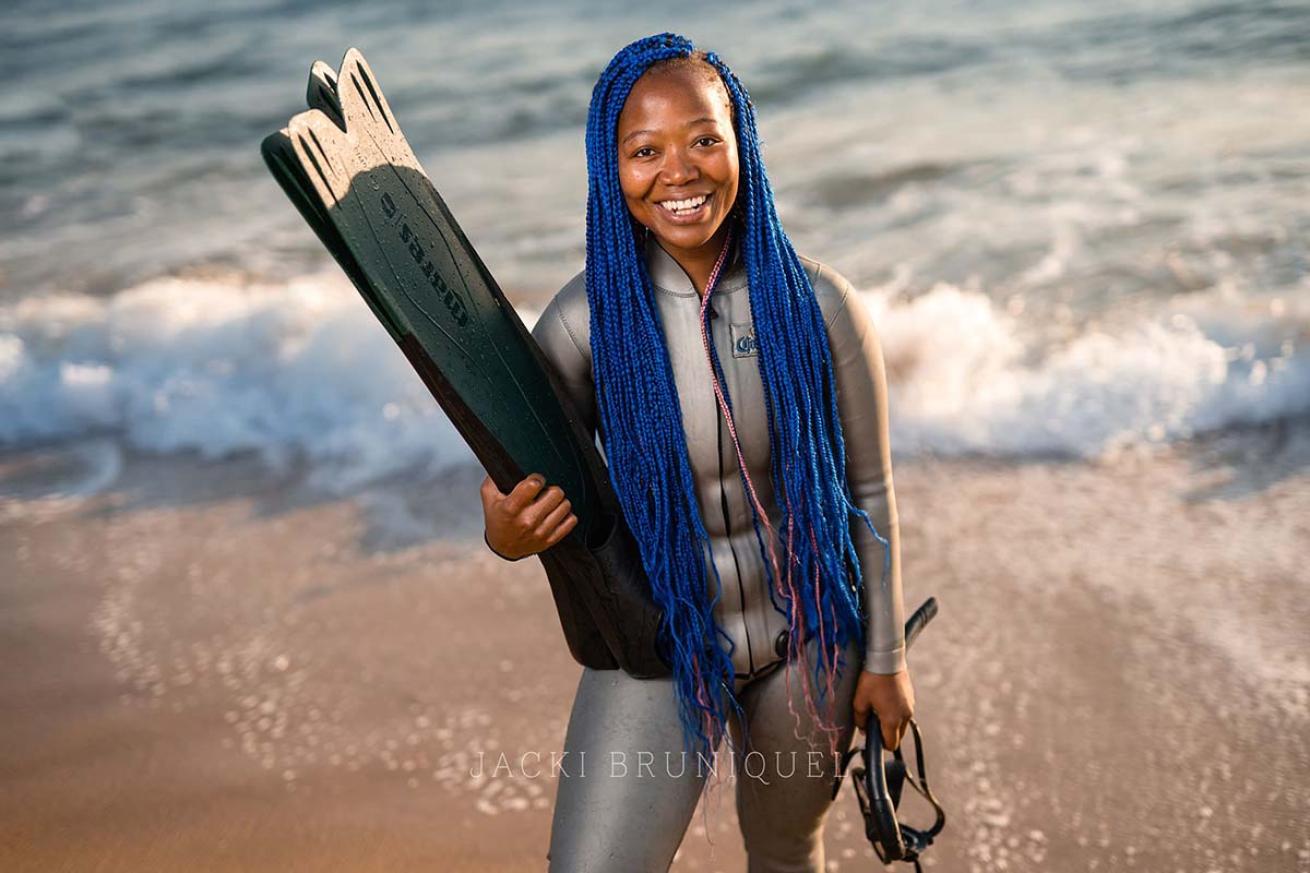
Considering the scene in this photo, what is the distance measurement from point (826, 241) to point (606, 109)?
18.6 feet

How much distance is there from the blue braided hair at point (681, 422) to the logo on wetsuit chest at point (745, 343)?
1.0 inches

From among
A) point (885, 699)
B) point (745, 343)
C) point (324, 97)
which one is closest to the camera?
point (324, 97)

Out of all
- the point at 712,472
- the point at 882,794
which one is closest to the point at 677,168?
the point at 712,472

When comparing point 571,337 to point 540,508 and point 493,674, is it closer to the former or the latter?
point 540,508

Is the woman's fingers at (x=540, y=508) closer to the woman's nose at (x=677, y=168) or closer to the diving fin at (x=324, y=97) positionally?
the woman's nose at (x=677, y=168)

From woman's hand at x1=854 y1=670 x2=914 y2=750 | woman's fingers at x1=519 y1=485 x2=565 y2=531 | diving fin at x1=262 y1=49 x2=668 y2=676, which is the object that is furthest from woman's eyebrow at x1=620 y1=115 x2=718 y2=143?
woman's hand at x1=854 y1=670 x2=914 y2=750

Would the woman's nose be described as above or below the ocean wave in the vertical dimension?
above

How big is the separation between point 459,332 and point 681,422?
383 millimetres

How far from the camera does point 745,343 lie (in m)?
2.12

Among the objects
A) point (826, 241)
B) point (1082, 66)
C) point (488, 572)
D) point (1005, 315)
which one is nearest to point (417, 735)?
point (488, 572)

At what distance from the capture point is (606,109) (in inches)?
78.9

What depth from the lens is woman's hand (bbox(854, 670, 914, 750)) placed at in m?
2.27

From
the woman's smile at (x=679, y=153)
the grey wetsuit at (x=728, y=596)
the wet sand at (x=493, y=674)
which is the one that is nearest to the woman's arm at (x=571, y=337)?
the grey wetsuit at (x=728, y=596)

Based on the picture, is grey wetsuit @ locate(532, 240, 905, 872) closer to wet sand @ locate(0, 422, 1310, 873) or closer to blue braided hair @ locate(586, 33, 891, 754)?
blue braided hair @ locate(586, 33, 891, 754)
